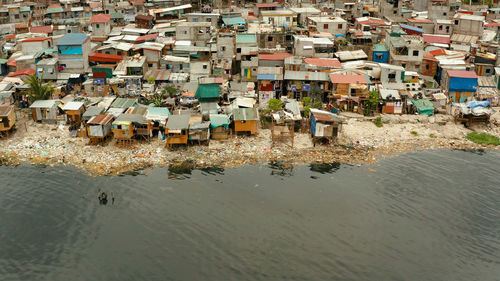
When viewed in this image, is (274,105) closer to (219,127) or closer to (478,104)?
(219,127)

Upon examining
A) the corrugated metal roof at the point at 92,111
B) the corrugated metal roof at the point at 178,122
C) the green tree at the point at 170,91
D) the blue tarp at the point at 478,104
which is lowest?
the corrugated metal roof at the point at 178,122

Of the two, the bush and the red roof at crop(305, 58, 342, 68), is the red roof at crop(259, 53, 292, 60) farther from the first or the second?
the bush

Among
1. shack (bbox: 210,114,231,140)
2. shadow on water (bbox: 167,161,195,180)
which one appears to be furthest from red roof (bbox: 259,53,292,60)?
shadow on water (bbox: 167,161,195,180)

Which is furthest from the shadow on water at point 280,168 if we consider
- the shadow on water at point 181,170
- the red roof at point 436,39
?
the red roof at point 436,39

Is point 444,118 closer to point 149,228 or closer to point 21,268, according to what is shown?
point 149,228

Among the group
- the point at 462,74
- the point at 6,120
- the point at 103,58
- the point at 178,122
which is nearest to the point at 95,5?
the point at 103,58

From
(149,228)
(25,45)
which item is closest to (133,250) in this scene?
(149,228)

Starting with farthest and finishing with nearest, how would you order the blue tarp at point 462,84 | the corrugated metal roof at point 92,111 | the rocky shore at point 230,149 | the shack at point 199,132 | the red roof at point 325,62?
the red roof at point 325,62, the blue tarp at point 462,84, the corrugated metal roof at point 92,111, the shack at point 199,132, the rocky shore at point 230,149

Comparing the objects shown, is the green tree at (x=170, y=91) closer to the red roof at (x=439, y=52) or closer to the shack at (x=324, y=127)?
the shack at (x=324, y=127)
